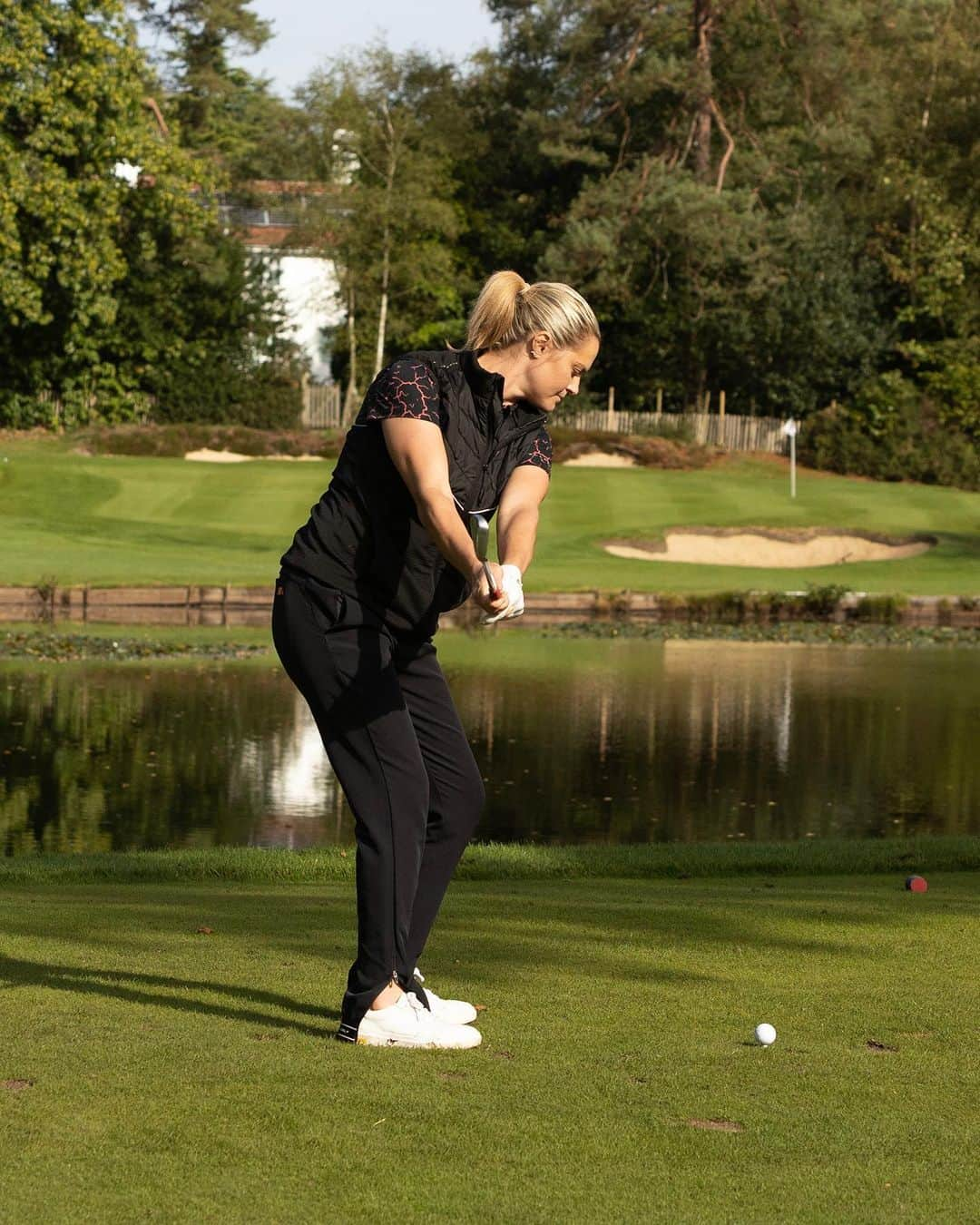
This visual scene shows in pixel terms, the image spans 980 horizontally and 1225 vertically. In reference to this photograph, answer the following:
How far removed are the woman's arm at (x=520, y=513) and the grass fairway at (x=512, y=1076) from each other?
1.33 metres

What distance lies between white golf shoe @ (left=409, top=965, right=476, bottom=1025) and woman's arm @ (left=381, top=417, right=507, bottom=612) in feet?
3.82

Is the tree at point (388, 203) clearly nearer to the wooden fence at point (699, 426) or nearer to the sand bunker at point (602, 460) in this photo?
the wooden fence at point (699, 426)

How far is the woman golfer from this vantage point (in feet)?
16.0

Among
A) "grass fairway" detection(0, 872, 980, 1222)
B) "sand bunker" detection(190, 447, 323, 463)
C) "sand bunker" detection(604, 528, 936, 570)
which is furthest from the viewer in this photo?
"sand bunker" detection(190, 447, 323, 463)

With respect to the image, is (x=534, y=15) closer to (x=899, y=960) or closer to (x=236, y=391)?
(x=236, y=391)

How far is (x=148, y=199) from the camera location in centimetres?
5253

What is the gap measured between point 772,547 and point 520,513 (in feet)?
102

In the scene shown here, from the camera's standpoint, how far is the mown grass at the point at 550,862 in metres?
9.26

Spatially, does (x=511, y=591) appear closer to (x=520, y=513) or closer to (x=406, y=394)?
(x=520, y=513)

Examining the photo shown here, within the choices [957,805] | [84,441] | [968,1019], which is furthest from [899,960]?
[84,441]

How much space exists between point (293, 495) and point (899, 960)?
111 ft

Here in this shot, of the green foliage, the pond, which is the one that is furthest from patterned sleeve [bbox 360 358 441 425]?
the green foliage

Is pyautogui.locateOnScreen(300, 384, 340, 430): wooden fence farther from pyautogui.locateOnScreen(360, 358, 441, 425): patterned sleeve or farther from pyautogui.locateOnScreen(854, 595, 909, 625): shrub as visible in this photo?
pyautogui.locateOnScreen(360, 358, 441, 425): patterned sleeve

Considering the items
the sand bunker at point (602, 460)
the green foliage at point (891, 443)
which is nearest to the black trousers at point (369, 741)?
the sand bunker at point (602, 460)
